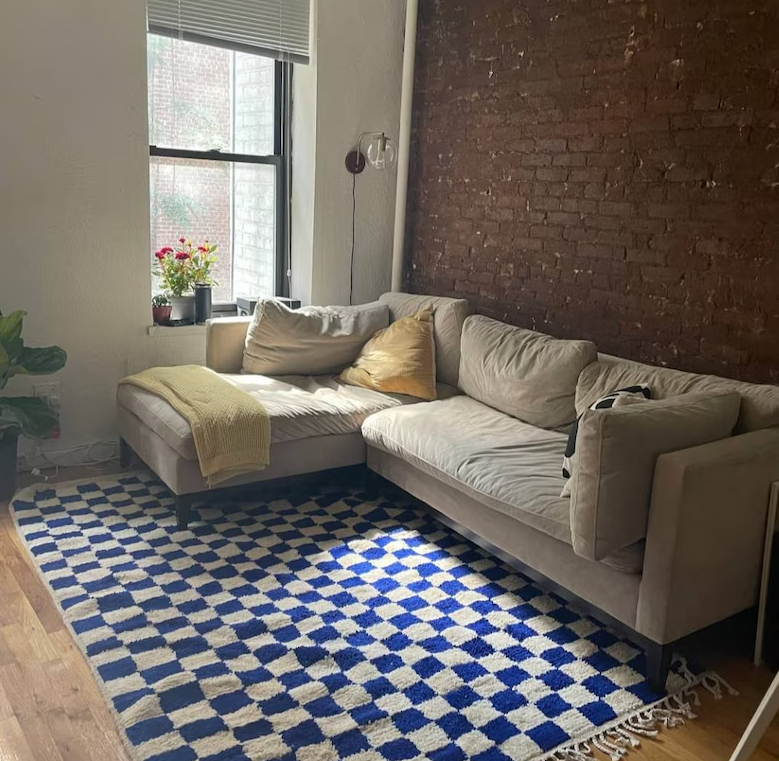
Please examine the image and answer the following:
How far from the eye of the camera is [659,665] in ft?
7.80

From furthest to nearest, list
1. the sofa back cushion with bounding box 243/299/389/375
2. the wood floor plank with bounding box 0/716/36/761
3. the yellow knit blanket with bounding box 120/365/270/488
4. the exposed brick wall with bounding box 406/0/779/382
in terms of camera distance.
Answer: the sofa back cushion with bounding box 243/299/389/375 → the yellow knit blanket with bounding box 120/365/270/488 → the exposed brick wall with bounding box 406/0/779/382 → the wood floor plank with bounding box 0/716/36/761

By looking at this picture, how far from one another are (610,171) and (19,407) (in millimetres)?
2781

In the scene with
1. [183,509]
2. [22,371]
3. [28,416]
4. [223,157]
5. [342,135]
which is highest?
[342,135]

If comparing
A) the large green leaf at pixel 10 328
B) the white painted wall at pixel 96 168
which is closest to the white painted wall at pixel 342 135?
the white painted wall at pixel 96 168

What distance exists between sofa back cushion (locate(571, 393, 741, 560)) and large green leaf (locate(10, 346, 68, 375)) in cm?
236

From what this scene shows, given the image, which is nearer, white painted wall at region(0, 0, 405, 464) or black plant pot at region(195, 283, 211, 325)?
white painted wall at region(0, 0, 405, 464)

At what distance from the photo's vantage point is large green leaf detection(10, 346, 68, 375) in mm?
3547

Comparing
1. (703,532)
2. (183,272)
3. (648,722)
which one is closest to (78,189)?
(183,272)

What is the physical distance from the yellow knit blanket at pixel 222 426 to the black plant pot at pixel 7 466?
65cm

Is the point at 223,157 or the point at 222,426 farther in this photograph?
the point at 223,157

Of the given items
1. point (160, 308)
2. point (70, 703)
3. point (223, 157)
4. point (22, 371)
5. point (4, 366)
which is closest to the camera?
point (70, 703)

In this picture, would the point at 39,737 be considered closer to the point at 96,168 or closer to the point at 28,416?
the point at 28,416

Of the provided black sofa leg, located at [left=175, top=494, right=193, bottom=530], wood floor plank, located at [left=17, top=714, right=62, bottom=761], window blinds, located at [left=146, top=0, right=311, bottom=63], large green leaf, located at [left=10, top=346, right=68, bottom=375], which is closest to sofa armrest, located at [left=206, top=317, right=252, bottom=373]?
large green leaf, located at [left=10, top=346, right=68, bottom=375]

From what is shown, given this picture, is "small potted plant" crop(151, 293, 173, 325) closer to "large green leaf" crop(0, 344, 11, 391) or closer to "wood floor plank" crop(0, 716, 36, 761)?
"large green leaf" crop(0, 344, 11, 391)
